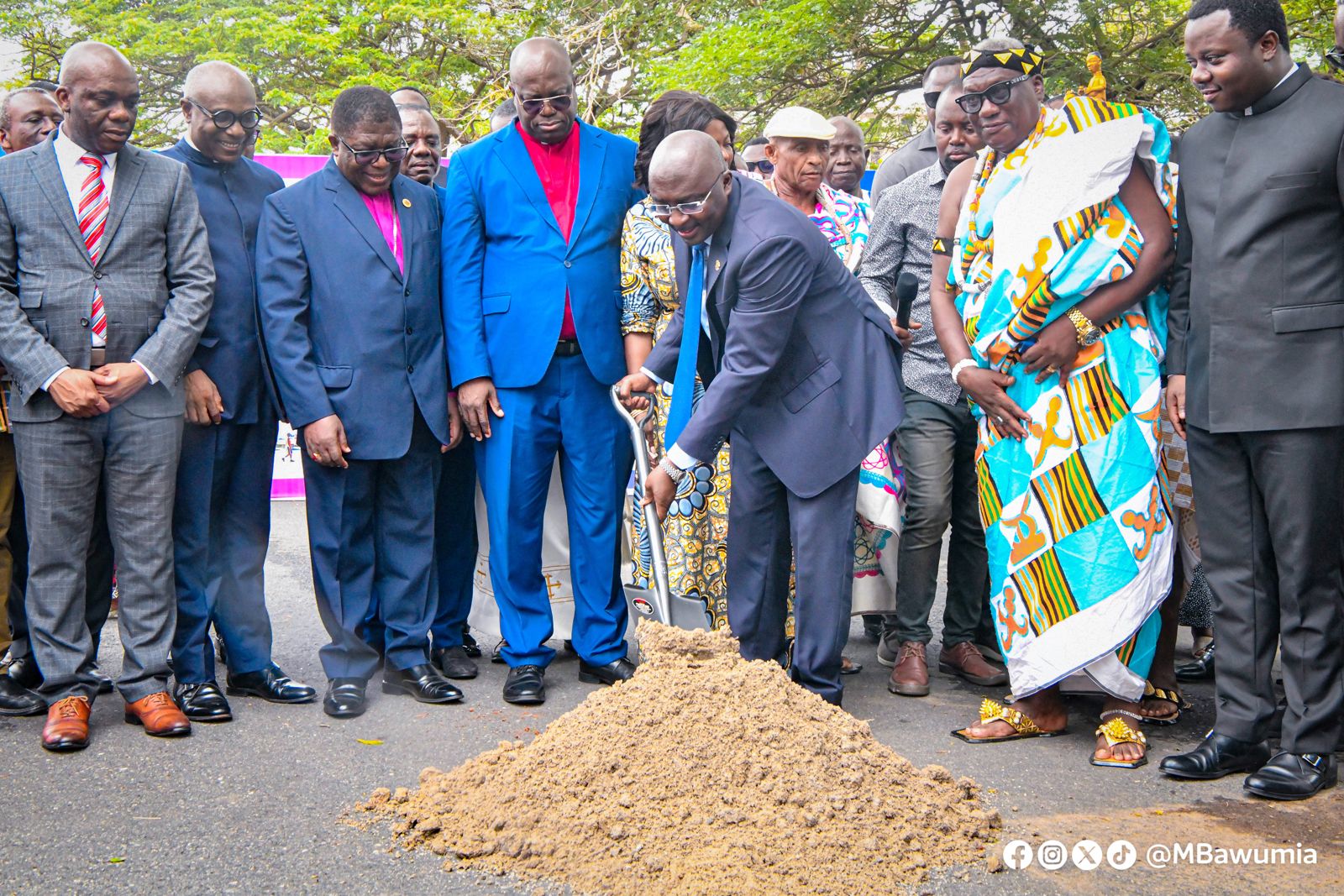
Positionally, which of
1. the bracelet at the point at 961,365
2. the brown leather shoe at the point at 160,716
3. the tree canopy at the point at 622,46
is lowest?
the brown leather shoe at the point at 160,716

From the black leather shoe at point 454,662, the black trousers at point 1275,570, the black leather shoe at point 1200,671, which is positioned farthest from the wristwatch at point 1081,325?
the black leather shoe at point 454,662

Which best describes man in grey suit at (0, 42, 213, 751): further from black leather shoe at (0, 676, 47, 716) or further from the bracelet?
the bracelet

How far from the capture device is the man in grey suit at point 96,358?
13.3 ft

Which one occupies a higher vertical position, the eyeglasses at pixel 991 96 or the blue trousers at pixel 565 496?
the eyeglasses at pixel 991 96

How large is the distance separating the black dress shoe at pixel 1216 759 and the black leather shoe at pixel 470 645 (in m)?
2.81

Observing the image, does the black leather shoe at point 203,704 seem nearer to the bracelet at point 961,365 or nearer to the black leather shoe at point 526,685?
the black leather shoe at point 526,685

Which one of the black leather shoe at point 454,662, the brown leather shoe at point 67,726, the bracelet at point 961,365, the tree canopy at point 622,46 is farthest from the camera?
the tree canopy at point 622,46

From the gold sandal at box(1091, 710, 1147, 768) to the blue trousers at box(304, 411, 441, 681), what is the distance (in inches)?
96.3

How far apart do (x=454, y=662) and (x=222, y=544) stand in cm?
100

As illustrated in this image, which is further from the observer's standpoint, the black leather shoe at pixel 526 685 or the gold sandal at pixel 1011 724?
the black leather shoe at pixel 526 685

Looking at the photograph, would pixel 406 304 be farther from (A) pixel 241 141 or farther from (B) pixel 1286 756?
(B) pixel 1286 756

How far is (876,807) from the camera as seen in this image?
326cm

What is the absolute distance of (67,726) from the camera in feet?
13.2

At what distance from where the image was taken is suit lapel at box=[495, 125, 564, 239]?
4.70 m
